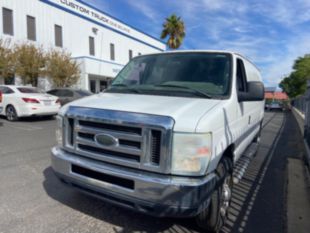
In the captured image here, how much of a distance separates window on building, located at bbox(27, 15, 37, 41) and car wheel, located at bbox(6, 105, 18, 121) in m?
9.73

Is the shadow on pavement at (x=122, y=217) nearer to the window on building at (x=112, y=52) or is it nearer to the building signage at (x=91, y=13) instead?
the building signage at (x=91, y=13)

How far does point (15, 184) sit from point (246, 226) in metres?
3.63

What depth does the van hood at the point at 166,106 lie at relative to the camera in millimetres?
2285

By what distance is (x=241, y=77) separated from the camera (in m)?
3.86

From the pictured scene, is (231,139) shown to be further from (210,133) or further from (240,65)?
(240,65)

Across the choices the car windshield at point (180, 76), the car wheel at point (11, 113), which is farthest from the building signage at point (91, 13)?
the car windshield at point (180, 76)

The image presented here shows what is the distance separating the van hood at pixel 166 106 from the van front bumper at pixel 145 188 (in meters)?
0.53

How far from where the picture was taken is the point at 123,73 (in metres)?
4.12

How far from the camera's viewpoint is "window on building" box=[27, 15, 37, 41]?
59.3 ft

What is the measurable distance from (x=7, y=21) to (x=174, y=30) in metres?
21.3

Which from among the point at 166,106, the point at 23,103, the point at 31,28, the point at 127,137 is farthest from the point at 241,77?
the point at 31,28

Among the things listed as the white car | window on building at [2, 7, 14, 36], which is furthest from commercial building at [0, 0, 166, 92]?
the white car

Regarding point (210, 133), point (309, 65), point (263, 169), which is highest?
point (309, 65)

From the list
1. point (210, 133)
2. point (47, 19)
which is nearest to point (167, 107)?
point (210, 133)
